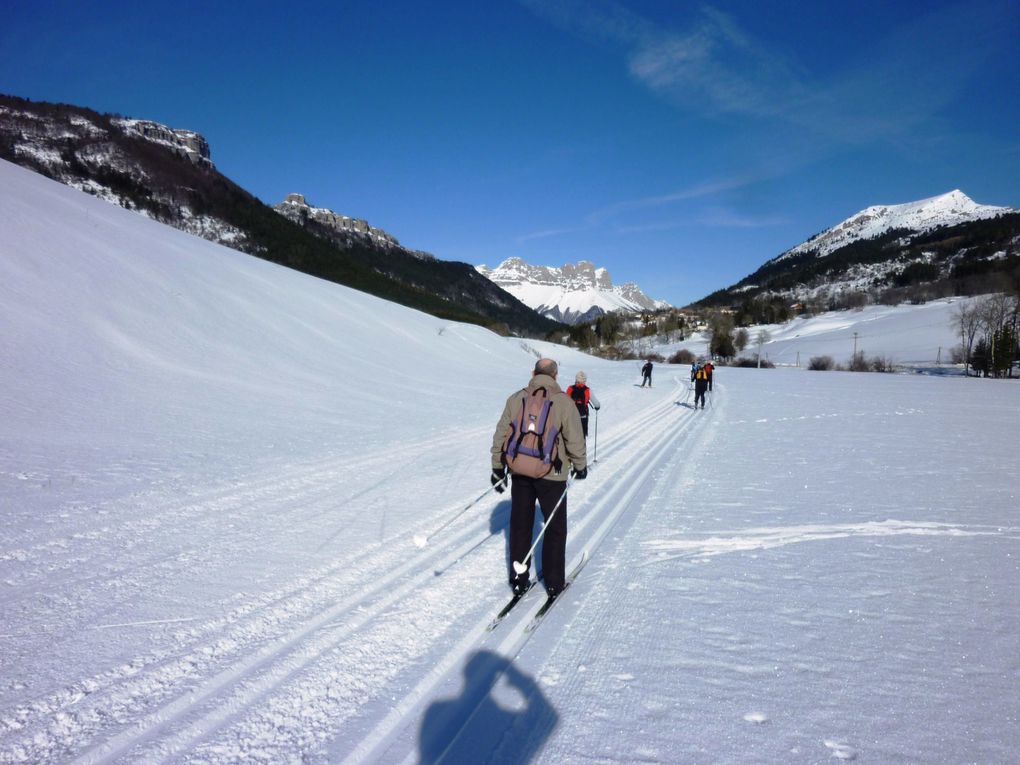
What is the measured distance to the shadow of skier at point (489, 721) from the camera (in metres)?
2.67

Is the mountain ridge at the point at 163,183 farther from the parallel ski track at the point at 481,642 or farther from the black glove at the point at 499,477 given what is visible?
the black glove at the point at 499,477

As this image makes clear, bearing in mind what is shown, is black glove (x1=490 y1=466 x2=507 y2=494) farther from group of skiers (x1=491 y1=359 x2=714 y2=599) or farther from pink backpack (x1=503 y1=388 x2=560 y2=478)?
pink backpack (x1=503 y1=388 x2=560 y2=478)

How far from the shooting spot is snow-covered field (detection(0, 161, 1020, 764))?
2.79 meters

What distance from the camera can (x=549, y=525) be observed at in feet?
14.4

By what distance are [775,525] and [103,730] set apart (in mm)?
6288

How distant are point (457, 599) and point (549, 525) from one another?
95cm

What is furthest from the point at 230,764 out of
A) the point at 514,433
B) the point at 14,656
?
the point at 514,433

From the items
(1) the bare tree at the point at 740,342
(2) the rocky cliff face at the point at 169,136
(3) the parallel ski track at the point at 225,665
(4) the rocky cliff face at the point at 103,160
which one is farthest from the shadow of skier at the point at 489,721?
(2) the rocky cliff face at the point at 169,136

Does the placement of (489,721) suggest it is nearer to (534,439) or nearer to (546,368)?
(534,439)

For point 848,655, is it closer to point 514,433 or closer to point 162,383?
point 514,433

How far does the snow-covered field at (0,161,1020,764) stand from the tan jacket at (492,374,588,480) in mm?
1148

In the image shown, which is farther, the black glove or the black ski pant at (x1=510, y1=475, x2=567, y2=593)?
the black glove

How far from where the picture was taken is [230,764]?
8.48ft

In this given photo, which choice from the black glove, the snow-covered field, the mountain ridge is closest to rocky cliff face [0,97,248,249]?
the mountain ridge
